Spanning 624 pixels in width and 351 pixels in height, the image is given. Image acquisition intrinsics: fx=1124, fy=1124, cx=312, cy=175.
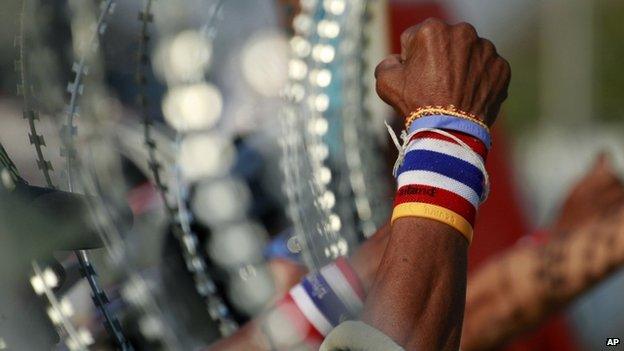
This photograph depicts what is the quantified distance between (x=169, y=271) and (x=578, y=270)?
1003 mm

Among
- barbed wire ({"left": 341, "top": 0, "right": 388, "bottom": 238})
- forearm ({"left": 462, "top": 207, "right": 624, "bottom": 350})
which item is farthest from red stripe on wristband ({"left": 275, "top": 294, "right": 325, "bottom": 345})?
forearm ({"left": 462, "top": 207, "right": 624, "bottom": 350})

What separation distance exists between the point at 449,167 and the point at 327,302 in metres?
0.63

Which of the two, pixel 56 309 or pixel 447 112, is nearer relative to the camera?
pixel 447 112

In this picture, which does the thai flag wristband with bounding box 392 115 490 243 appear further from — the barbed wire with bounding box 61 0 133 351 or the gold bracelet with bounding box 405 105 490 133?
the barbed wire with bounding box 61 0 133 351

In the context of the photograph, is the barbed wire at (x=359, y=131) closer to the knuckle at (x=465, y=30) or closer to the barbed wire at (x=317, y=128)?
the barbed wire at (x=317, y=128)

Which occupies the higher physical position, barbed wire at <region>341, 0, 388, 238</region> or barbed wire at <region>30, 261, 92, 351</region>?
barbed wire at <region>341, 0, 388, 238</region>

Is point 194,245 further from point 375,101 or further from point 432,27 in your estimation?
point 432,27

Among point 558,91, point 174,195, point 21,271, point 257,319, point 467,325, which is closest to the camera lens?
point 21,271

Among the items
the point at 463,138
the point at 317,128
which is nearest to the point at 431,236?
the point at 463,138

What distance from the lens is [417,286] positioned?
1.51m

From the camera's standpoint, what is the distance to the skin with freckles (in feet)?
4.96

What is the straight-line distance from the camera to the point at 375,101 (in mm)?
3199

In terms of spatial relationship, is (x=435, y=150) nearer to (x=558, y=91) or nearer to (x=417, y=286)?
(x=417, y=286)

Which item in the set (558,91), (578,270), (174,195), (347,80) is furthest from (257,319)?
(558,91)
